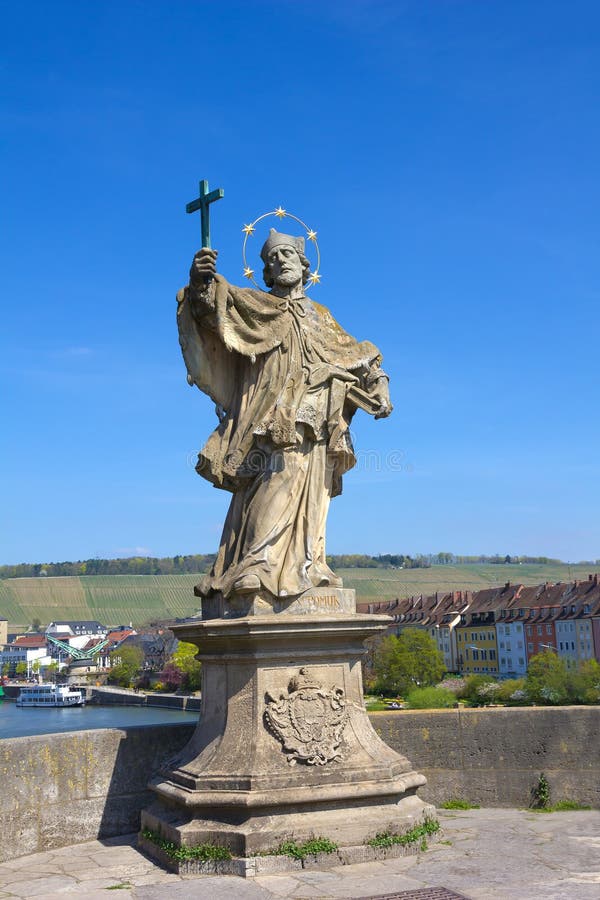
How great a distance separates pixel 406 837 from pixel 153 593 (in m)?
194

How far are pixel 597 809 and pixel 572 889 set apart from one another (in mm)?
2315

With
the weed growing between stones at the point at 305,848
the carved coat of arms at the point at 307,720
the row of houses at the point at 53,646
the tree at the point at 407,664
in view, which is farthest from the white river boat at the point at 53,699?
the weed growing between stones at the point at 305,848

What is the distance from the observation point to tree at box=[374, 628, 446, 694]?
73250 millimetres

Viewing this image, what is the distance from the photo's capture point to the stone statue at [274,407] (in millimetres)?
6352

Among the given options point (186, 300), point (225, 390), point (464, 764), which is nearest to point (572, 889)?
point (464, 764)

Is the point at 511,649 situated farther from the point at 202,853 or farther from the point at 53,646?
the point at 53,646

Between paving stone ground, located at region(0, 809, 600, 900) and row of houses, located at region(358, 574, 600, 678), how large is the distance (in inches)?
2542

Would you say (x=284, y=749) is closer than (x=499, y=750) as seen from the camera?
Yes

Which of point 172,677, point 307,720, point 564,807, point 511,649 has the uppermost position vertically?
point 307,720

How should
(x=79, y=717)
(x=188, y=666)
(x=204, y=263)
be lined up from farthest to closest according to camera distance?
(x=188, y=666) → (x=79, y=717) → (x=204, y=263)

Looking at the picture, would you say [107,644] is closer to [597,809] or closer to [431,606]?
[431,606]

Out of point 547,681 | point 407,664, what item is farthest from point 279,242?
point 407,664

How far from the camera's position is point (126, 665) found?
4491 inches

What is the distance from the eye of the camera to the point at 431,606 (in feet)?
337
